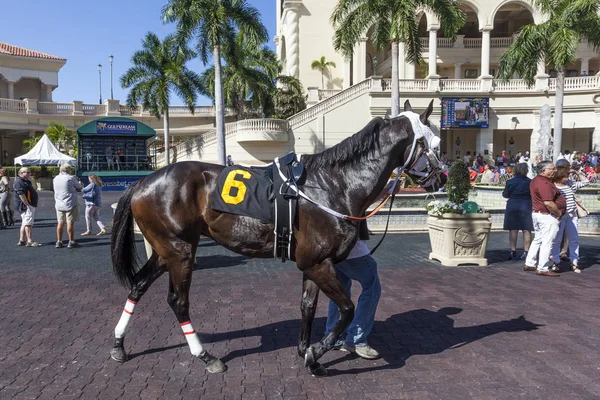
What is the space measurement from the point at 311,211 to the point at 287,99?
34523mm

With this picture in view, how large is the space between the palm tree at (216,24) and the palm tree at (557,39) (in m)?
12.5

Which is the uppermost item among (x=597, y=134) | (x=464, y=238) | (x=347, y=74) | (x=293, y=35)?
(x=293, y=35)

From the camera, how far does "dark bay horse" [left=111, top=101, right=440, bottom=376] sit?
4113mm

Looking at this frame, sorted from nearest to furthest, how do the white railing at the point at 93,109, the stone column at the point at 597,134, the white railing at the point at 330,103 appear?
the white railing at the point at 330,103 < the stone column at the point at 597,134 < the white railing at the point at 93,109

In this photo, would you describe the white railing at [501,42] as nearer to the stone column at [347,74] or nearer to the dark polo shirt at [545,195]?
the stone column at [347,74]

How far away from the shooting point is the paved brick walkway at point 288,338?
4.00m

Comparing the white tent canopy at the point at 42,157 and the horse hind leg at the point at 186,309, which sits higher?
the white tent canopy at the point at 42,157

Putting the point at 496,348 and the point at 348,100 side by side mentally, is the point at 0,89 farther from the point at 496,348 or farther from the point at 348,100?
the point at 496,348

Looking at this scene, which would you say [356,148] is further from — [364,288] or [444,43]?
[444,43]

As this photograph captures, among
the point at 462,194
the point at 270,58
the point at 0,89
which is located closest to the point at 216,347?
the point at 462,194

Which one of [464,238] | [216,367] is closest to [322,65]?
[464,238]

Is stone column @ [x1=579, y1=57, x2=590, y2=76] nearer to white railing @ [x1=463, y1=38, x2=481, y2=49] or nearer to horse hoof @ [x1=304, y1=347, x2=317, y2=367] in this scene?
white railing @ [x1=463, y1=38, x2=481, y2=49]

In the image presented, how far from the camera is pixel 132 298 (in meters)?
4.66

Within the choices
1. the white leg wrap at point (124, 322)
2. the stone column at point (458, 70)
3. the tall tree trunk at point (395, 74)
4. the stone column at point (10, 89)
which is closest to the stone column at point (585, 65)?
the stone column at point (458, 70)
